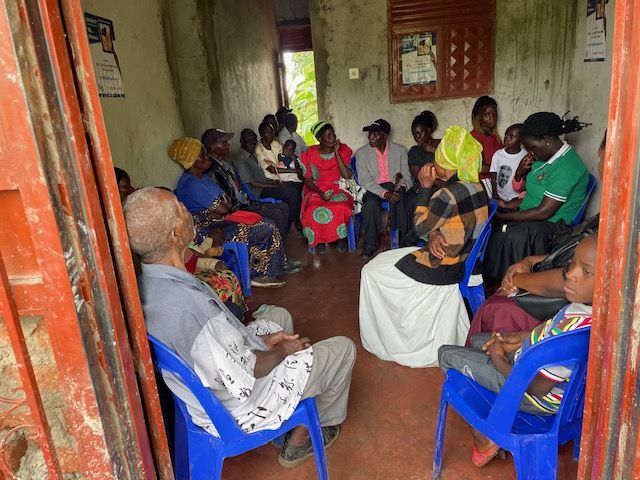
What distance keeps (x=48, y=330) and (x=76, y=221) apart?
11.8 inches

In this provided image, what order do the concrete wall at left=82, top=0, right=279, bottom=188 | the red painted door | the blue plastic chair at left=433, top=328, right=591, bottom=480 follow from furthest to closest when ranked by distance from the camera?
the concrete wall at left=82, top=0, right=279, bottom=188, the blue plastic chair at left=433, top=328, right=591, bottom=480, the red painted door

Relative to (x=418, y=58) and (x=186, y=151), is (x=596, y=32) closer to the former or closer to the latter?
(x=418, y=58)

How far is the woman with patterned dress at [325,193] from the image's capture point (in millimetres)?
4961

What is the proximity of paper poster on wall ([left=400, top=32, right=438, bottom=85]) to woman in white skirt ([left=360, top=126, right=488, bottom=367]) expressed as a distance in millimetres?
2959

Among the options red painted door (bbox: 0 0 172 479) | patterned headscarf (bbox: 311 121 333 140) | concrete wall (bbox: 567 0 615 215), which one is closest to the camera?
red painted door (bbox: 0 0 172 479)

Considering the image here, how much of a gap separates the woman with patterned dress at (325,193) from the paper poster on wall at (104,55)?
6.96ft

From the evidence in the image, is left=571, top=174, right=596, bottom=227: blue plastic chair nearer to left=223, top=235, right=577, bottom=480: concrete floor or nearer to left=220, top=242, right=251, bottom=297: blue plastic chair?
left=223, top=235, right=577, bottom=480: concrete floor

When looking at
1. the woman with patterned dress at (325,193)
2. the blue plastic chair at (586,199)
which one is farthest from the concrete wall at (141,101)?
the blue plastic chair at (586,199)

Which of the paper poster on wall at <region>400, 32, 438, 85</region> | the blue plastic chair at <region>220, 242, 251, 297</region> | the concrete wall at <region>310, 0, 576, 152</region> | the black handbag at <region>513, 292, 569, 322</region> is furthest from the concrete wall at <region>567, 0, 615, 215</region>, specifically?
the blue plastic chair at <region>220, 242, 251, 297</region>

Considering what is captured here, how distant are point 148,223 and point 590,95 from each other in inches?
158

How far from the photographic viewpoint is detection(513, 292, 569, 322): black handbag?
211 centimetres

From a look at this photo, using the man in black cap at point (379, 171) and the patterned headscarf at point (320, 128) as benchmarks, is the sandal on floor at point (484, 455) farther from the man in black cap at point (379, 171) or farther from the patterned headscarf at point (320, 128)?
the patterned headscarf at point (320, 128)

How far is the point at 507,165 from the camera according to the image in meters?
4.16

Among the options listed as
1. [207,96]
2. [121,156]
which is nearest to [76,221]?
[121,156]
